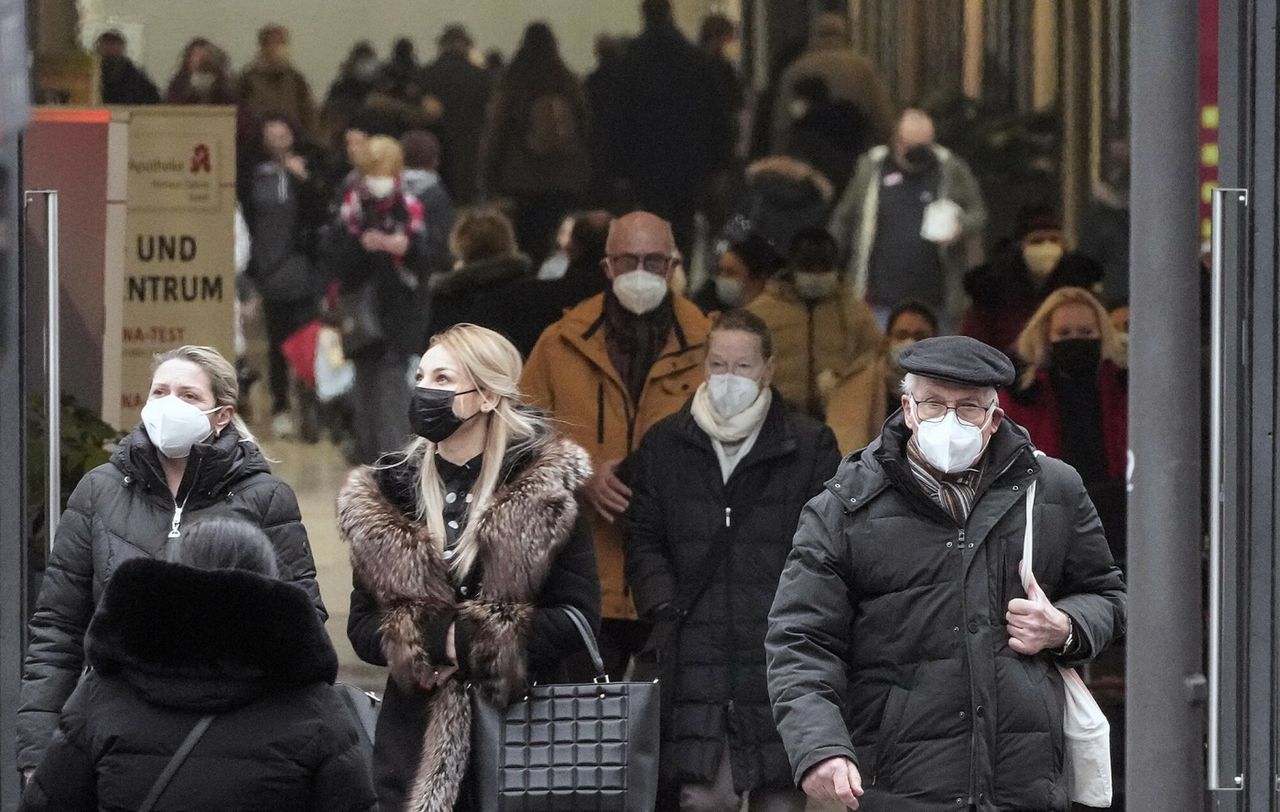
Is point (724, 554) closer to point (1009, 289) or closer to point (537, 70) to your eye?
point (1009, 289)

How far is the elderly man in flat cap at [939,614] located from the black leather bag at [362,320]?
14.1 feet

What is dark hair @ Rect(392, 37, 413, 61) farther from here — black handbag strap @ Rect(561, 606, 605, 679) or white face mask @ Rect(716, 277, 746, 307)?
black handbag strap @ Rect(561, 606, 605, 679)

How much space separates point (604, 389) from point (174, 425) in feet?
8.03

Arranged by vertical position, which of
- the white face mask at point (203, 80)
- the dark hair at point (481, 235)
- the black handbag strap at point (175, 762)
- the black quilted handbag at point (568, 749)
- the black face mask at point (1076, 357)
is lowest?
the black quilted handbag at point (568, 749)

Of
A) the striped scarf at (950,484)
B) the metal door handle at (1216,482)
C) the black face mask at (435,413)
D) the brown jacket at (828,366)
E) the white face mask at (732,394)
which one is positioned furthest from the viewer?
the brown jacket at (828,366)

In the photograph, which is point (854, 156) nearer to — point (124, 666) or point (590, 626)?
point (590, 626)

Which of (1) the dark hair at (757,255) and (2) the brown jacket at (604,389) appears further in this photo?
(1) the dark hair at (757,255)

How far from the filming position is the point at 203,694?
372cm

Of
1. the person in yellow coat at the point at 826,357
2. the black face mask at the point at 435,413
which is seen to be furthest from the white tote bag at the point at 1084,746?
the person in yellow coat at the point at 826,357

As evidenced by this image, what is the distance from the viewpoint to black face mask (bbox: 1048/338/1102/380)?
779 cm

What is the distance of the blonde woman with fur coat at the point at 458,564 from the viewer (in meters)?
5.21

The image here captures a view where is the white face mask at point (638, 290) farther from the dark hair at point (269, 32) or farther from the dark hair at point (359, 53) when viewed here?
the dark hair at point (269, 32)

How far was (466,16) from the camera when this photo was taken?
8641 millimetres

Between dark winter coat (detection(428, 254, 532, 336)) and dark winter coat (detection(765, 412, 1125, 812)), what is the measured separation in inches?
159
